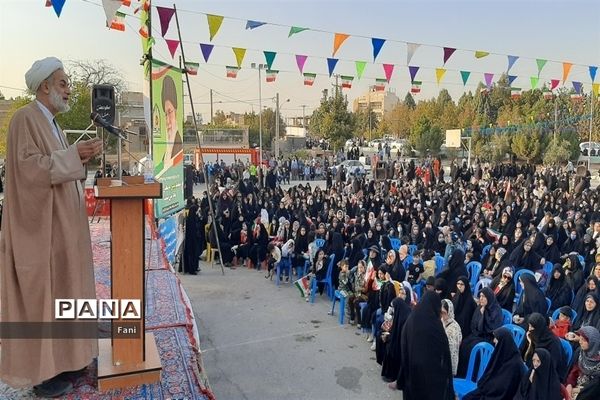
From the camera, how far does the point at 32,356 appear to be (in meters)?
2.21

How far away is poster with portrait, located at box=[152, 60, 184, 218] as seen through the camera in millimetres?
6934

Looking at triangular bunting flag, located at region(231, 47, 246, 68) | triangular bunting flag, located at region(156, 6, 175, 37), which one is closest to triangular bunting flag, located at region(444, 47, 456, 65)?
triangular bunting flag, located at region(231, 47, 246, 68)

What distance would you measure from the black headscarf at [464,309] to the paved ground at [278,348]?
3.48 ft

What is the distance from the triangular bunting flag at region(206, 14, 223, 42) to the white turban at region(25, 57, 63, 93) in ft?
26.2

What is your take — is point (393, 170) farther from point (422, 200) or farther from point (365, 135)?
point (365, 135)

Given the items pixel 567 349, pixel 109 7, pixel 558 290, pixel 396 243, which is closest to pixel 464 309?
pixel 567 349

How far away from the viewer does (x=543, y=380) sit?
12.0 feet

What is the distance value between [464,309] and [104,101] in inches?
173

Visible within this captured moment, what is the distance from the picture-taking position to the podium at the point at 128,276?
7.66 feet

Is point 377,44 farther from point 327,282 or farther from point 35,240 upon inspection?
point 35,240

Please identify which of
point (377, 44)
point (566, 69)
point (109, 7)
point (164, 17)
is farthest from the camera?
point (566, 69)

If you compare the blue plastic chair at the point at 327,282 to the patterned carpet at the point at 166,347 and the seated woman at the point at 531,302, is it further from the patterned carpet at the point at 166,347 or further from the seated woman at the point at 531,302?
the seated woman at the point at 531,302

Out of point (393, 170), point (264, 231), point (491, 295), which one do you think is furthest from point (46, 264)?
point (393, 170)

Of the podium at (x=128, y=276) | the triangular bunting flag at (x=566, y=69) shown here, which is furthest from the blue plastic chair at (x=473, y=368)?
the triangular bunting flag at (x=566, y=69)
